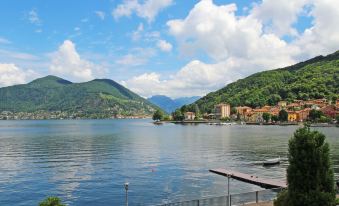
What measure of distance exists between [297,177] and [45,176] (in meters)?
48.6

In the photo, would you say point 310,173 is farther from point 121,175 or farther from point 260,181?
point 121,175

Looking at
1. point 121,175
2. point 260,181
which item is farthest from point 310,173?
point 121,175

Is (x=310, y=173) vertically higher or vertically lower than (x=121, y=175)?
higher

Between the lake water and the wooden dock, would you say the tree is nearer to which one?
the lake water

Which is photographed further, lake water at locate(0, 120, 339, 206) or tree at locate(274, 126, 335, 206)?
lake water at locate(0, 120, 339, 206)

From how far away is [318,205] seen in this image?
2638 cm

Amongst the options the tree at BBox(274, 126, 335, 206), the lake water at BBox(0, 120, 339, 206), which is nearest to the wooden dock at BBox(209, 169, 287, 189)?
the lake water at BBox(0, 120, 339, 206)

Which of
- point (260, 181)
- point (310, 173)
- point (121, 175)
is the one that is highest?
point (310, 173)

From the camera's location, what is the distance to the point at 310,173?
26891mm

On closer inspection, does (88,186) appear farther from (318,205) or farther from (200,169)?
(318,205)

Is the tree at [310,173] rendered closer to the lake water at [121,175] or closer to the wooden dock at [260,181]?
the lake water at [121,175]

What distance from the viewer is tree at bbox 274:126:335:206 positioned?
26547mm

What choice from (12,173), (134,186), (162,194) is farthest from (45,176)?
(162,194)

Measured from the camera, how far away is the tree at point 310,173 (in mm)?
26547
